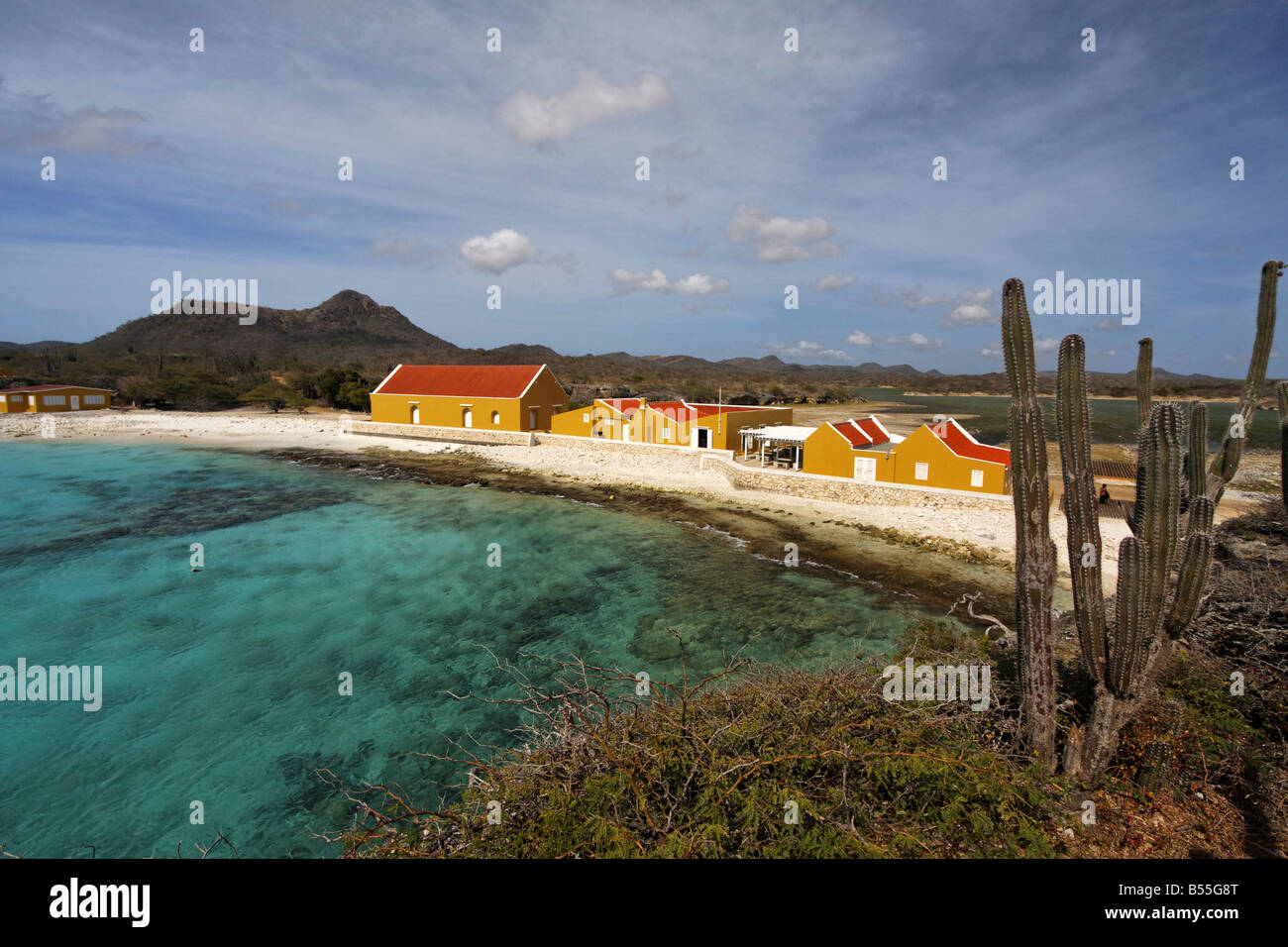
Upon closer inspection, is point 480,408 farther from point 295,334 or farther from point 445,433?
point 295,334

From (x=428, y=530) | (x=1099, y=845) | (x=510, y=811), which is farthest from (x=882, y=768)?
(x=428, y=530)

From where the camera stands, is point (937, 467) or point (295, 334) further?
point (295, 334)

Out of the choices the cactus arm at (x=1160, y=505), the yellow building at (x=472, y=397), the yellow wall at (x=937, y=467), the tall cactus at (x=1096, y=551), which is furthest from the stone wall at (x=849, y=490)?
the cactus arm at (x=1160, y=505)

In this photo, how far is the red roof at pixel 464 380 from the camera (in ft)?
117

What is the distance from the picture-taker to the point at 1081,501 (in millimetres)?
4855

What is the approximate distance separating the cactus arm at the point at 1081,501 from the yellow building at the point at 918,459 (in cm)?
1659

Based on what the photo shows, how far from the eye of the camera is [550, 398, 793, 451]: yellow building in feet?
94.7

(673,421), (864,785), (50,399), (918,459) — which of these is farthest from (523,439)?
(50,399)

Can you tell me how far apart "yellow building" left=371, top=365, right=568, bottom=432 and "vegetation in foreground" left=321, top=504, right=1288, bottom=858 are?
3109 cm

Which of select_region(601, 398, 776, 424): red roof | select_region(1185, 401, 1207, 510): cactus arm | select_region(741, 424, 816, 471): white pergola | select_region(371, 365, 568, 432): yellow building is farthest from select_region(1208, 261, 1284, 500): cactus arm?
select_region(371, 365, 568, 432): yellow building

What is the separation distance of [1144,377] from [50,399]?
223 feet

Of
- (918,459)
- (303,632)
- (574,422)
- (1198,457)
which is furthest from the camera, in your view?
(574,422)

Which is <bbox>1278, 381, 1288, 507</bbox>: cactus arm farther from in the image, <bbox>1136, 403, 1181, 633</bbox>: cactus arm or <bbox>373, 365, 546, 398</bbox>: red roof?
<bbox>373, 365, 546, 398</bbox>: red roof
